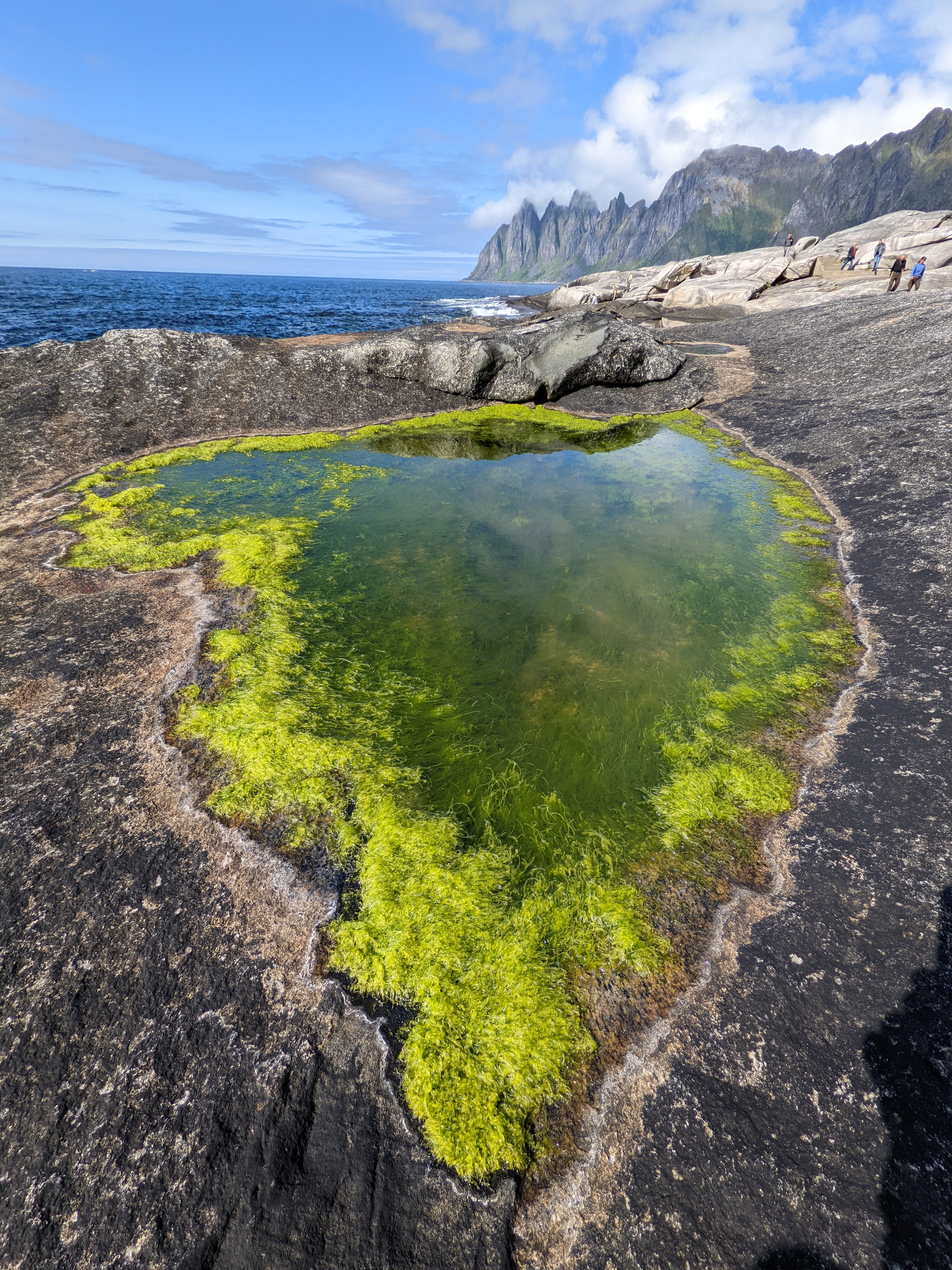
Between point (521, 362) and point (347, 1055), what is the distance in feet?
88.5

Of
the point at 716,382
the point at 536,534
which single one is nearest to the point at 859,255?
the point at 716,382

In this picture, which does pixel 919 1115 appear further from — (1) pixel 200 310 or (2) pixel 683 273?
(1) pixel 200 310

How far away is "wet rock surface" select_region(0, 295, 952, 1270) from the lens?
139 inches

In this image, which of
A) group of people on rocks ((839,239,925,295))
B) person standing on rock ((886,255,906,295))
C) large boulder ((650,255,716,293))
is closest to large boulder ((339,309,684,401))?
group of people on rocks ((839,239,925,295))

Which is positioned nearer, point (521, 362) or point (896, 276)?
point (521, 362)

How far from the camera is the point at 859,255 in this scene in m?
55.1

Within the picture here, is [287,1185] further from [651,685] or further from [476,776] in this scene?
[651,685]

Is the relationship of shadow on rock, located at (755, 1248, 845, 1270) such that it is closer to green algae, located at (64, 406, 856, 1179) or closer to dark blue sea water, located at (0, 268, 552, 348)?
green algae, located at (64, 406, 856, 1179)

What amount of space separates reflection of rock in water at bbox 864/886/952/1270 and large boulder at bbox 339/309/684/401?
978 inches

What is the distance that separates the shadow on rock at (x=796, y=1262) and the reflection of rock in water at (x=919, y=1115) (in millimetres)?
393

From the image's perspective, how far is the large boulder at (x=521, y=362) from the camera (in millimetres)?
24016

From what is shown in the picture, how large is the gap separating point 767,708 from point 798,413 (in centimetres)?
1773

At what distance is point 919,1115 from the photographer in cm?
397

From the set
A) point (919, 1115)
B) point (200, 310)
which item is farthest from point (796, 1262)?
point (200, 310)
